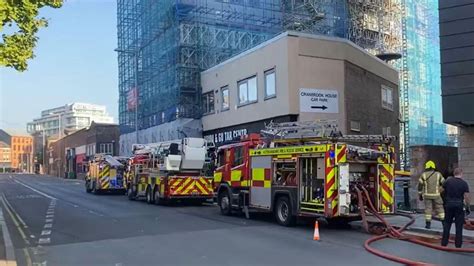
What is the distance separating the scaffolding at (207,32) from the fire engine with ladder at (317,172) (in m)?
21.8

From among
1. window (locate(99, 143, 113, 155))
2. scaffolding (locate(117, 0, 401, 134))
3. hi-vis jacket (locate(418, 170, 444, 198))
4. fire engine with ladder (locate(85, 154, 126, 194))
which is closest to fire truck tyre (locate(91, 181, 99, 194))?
fire engine with ladder (locate(85, 154, 126, 194))

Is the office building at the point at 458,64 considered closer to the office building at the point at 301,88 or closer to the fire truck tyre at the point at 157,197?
the office building at the point at 301,88

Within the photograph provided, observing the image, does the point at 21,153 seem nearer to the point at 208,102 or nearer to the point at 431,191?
the point at 208,102

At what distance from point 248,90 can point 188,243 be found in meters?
20.4

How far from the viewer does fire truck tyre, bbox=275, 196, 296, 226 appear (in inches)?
607

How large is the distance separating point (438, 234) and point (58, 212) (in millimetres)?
13833

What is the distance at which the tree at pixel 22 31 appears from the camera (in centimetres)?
1162

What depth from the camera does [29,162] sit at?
148000 millimetres

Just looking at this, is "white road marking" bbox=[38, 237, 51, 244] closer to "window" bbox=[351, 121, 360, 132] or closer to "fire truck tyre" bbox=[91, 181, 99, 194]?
"window" bbox=[351, 121, 360, 132]

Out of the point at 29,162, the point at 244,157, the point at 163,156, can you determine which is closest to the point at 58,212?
the point at 163,156

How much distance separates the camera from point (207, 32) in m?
39.6

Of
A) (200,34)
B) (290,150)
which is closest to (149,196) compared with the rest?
(290,150)

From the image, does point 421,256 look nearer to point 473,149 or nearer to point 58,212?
point 473,149

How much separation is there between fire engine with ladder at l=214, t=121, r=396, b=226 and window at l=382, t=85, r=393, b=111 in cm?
1978
